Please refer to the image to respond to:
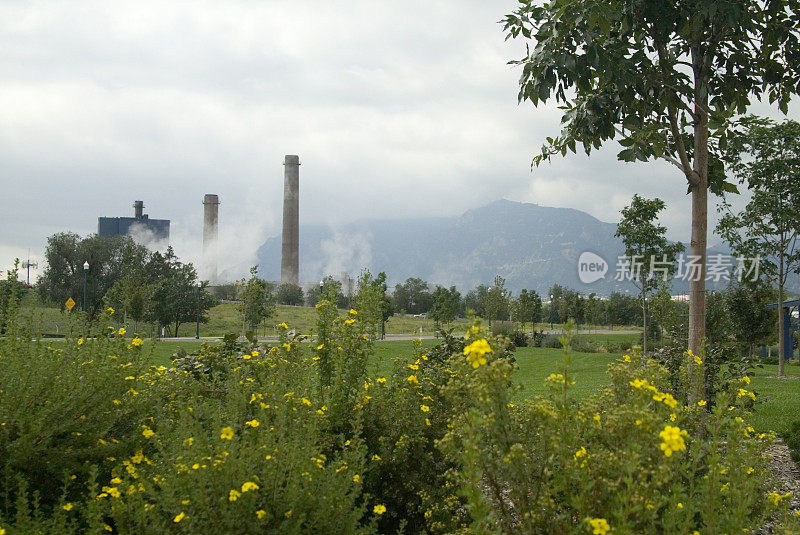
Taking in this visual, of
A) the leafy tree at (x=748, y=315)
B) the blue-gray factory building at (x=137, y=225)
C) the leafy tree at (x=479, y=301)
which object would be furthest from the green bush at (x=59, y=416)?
the blue-gray factory building at (x=137, y=225)

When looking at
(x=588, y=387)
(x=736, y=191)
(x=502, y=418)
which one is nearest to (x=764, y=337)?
(x=588, y=387)

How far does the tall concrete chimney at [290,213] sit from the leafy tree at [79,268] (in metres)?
21.1

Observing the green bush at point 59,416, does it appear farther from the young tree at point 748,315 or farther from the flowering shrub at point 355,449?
the young tree at point 748,315

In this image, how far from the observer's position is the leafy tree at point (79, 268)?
49531mm

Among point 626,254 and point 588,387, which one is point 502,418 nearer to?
point 588,387

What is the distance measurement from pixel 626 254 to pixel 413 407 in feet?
76.3

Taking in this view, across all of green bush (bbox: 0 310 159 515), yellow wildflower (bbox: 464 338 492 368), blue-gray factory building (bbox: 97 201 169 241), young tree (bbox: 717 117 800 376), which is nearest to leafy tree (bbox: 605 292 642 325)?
young tree (bbox: 717 117 800 376)

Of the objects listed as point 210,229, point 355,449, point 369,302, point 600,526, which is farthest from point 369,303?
point 210,229

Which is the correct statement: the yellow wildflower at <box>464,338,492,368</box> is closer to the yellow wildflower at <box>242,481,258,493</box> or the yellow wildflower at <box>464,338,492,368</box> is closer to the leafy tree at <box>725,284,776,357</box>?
the yellow wildflower at <box>242,481,258,493</box>

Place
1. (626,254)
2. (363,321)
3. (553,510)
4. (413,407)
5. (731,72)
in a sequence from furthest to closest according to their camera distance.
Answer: (626,254), (731,72), (363,321), (413,407), (553,510)

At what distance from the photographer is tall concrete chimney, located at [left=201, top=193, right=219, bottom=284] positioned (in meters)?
78.9

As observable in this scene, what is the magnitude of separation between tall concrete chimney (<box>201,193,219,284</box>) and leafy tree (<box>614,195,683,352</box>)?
205 ft

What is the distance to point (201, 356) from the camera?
6438mm

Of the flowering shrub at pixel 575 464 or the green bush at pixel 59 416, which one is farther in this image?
the green bush at pixel 59 416
